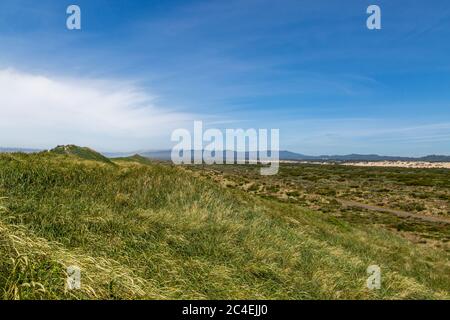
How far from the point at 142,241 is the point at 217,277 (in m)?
1.76

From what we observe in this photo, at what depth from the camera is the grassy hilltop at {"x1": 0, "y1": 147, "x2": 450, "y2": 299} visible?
16.3 ft

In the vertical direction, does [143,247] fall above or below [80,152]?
below

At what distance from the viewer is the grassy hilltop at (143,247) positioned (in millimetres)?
4977

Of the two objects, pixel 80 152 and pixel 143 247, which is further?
pixel 80 152

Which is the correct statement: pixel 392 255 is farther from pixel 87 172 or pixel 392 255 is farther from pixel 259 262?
pixel 87 172

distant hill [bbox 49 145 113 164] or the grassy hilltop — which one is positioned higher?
distant hill [bbox 49 145 113 164]

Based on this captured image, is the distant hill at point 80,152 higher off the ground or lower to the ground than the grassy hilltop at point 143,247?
higher

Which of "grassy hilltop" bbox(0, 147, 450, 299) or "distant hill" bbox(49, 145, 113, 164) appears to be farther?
"distant hill" bbox(49, 145, 113, 164)

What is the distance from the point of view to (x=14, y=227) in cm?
591

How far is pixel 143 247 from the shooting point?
7.20 meters

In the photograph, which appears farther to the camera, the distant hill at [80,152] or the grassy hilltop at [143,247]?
the distant hill at [80,152]
